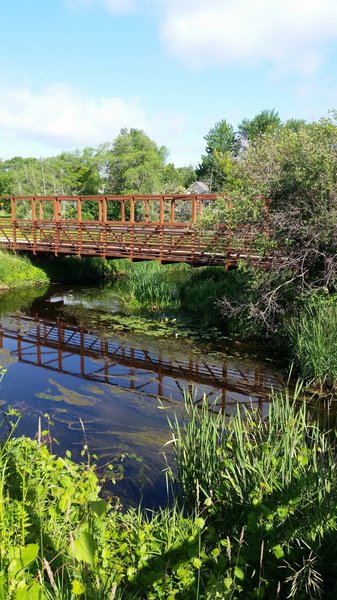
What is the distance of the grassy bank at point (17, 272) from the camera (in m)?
15.8

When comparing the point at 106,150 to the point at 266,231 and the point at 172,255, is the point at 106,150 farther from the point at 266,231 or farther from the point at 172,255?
the point at 266,231

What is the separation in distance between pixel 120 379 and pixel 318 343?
10.6 feet

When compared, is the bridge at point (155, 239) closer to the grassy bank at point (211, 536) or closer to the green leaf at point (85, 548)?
the grassy bank at point (211, 536)

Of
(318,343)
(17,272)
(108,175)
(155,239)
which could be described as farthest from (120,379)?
(108,175)

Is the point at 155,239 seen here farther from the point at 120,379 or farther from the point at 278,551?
the point at 278,551

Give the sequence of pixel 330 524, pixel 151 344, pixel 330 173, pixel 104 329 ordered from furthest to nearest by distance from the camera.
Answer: pixel 104 329
pixel 151 344
pixel 330 173
pixel 330 524

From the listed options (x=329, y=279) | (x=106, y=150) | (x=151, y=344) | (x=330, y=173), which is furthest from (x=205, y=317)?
(x=106, y=150)

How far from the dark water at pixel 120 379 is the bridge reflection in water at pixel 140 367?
17 mm

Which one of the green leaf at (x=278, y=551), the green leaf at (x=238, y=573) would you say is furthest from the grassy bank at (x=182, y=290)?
the green leaf at (x=238, y=573)

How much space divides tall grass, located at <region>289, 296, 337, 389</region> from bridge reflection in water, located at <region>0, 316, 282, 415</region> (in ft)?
2.00

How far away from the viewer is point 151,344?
962 centimetres

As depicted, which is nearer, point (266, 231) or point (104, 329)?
point (266, 231)

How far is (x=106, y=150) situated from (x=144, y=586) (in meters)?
51.8

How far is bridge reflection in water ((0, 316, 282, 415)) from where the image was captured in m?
7.11
